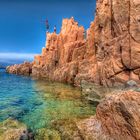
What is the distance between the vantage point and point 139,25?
48562 millimetres

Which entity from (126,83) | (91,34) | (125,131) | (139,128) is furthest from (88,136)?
(91,34)

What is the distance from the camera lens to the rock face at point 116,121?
17.7 metres

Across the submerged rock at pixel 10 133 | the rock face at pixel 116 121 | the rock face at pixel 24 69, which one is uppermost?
the rock face at pixel 24 69

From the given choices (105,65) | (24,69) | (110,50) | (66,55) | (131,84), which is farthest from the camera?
(24,69)

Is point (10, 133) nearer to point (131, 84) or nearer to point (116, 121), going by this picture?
point (116, 121)

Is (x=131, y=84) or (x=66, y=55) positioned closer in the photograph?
(x=131, y=84)

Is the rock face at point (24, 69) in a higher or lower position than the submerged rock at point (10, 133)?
higher

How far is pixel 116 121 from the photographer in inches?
752

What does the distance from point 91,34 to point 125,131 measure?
2324 inches

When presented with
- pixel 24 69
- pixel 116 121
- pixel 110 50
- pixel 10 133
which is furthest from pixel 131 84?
pixel 24 69

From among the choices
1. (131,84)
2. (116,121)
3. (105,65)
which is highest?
(105,65)

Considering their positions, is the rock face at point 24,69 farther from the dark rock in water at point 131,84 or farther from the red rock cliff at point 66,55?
the dark rock in water at point 131,84

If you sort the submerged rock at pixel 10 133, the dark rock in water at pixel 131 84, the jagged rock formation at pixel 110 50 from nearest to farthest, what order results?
the submerged rock at pixel 10 133, the dark rock in water at pixel 131 84, the jagged rock formation at pixel 110 50

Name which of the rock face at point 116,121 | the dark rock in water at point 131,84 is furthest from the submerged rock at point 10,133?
the dark rock in water at point 131,84
